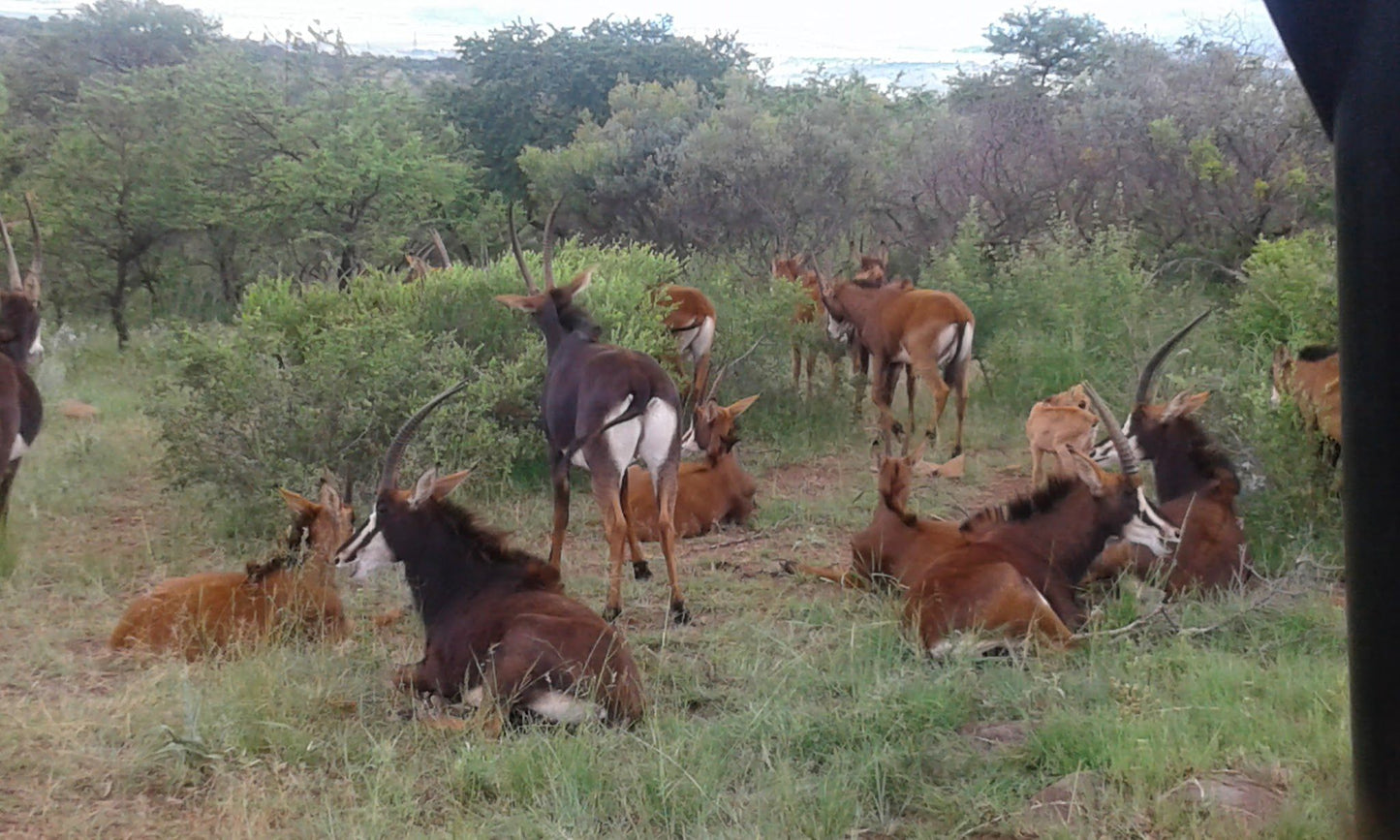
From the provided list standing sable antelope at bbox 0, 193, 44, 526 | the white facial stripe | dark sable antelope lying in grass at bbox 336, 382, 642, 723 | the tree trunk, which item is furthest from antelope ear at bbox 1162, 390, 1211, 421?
the tree trunk

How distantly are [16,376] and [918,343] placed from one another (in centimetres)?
689

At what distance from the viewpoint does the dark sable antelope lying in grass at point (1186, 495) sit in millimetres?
6242

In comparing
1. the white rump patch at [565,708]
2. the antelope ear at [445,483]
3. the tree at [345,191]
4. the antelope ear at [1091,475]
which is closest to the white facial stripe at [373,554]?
the antelope ear at [445,483]

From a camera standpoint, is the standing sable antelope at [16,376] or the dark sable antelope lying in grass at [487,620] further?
the standing sable antelope at [16,376]

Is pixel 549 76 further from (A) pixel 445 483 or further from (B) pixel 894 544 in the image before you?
(A) pixel 445 483

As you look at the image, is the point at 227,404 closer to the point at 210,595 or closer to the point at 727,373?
the point at 210,595

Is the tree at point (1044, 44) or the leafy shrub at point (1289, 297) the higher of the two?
the tree at point (1044, 44)

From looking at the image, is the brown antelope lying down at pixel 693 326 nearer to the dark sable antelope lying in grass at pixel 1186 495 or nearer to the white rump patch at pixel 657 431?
the white rump patch at pixel 657 431

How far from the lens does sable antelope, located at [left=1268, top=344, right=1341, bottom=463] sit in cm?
640

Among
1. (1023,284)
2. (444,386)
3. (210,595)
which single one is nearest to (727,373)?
(1023,284)

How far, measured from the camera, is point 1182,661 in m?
4.89

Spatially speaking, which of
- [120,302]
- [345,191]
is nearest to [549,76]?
[345,191]

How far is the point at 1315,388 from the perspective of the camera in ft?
21.8

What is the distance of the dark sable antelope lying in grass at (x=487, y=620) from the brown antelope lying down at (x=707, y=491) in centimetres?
271
